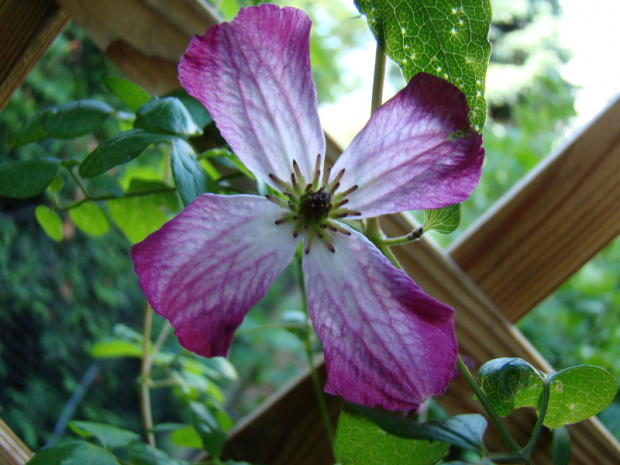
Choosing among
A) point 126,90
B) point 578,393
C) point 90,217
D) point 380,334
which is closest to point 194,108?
point 126,90

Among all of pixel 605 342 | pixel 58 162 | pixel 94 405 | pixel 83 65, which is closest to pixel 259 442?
pixel 58 162

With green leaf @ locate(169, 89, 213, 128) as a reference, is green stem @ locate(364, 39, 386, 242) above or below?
above

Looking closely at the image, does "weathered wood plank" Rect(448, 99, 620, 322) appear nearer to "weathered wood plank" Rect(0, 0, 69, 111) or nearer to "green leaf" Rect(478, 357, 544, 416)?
"green leaf" Rect(478, 357, 544, 416)

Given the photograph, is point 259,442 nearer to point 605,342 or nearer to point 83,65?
point 605,342

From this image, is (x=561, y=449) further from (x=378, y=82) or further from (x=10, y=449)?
(x=10, y=449)

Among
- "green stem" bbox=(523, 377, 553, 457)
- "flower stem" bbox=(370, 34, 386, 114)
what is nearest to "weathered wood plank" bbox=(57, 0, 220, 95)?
"flower stem" bbox=(370, 34, 386, 114)

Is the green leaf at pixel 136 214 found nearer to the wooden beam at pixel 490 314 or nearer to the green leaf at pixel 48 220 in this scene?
the green leaf at pixel 48 220

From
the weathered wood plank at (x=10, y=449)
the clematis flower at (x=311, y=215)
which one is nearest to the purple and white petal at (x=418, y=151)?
the clematis flower at (x=311, y=215)
